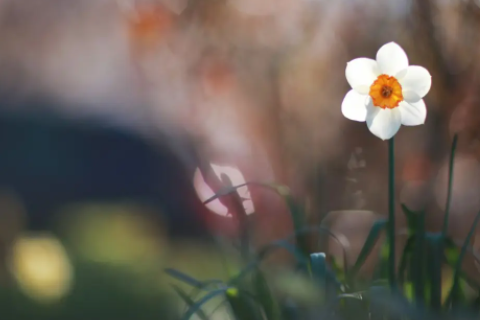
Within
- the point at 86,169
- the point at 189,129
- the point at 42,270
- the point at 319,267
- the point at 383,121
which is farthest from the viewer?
the point at 86,169

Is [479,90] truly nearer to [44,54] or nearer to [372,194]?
[372,194]

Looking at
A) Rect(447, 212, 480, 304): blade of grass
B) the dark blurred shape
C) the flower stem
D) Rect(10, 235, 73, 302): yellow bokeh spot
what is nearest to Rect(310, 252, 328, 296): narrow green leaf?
the flower stem

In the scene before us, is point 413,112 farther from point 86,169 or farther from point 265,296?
point 86,169

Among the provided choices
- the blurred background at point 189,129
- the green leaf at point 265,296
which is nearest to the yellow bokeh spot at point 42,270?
the blurred background at point 189,129

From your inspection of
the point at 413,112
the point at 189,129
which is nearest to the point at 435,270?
the point at 413,112

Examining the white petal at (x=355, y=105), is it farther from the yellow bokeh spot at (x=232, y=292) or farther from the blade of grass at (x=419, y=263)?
the yellow bokeh spot at (x=232, y=292)

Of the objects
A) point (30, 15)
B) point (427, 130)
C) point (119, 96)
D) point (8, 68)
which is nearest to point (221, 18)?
point (119, 96)

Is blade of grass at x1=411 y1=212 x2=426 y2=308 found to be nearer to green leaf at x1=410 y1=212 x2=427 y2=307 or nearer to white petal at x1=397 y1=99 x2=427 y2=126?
green leaf at x1=410 y1=212 x2=427 y2=307
